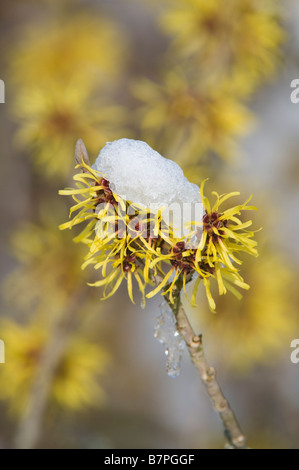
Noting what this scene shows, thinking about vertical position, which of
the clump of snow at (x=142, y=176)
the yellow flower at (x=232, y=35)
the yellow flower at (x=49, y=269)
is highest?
the yellow flower at (x=232, y=35)

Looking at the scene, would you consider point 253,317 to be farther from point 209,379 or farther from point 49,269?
point 209,379

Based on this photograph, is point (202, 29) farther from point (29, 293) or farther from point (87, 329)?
point (87, 329)

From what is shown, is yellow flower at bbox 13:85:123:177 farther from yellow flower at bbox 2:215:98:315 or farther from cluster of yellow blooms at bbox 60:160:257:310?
cluster of yellow blooms at bbox 60:160:257:310

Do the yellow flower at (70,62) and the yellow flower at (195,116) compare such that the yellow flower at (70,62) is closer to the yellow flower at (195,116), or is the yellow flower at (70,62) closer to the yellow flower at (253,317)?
the yellow flower at (195,116)

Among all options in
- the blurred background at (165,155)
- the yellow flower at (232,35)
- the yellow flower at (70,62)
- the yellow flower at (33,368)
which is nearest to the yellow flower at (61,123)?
the blurred background at (165,155)

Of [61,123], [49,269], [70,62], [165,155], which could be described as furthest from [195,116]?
[70,62]

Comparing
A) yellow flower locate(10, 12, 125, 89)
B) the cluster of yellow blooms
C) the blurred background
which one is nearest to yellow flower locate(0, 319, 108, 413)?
the blurred background
